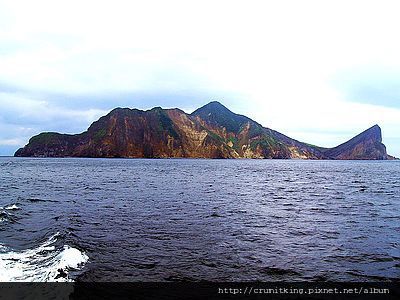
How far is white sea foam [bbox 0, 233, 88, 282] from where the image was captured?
13.7 m

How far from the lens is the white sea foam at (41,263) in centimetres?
1367

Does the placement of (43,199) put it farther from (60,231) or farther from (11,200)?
(60,231)

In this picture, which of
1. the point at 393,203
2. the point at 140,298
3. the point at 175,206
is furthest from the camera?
the point at 393,203

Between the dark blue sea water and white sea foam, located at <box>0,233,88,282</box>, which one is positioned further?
the dark blue sea water

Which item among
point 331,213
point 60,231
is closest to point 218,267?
point 60,231

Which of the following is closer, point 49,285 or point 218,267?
point 49,285

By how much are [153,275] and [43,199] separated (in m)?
29.5

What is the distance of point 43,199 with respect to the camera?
129ft

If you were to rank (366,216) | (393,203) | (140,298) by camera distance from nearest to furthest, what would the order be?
(140,298), (366,216), (393,203)

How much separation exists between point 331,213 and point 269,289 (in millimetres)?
19982

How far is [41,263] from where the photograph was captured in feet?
51.0

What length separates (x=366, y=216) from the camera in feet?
96.4

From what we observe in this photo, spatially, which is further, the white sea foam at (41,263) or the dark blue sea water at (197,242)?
the dark blue sea water at (197,242)

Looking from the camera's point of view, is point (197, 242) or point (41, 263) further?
point (197, 242)
